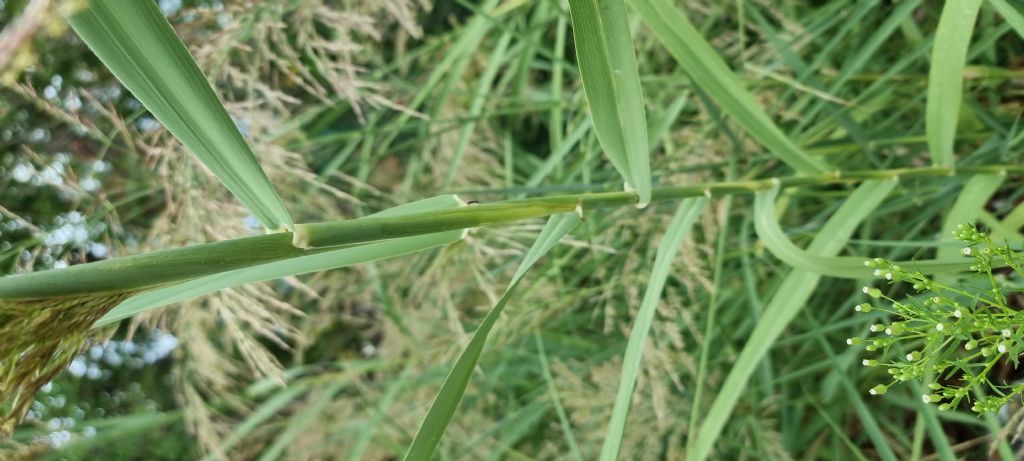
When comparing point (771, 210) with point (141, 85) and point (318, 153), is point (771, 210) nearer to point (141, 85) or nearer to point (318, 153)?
point (141, 85)

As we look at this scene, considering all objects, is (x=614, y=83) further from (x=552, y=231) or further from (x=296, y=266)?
(x=296, y=266)

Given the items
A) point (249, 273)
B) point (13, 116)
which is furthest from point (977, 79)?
point (13, 116)

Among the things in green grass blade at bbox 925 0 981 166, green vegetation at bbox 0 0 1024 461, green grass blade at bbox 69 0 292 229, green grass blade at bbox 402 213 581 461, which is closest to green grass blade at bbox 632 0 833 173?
green vegetation at bbox 0 0 1024 461

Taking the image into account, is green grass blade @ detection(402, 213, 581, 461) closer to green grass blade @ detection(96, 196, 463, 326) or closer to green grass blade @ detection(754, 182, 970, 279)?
green grass blade @ detection(96, 196, 463, 326)

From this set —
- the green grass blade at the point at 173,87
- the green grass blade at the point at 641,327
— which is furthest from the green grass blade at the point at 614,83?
the green grass blade at the point at 173,87

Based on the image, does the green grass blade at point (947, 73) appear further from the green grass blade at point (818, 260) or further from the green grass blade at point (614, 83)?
the green grass blade at point (614, 83)
